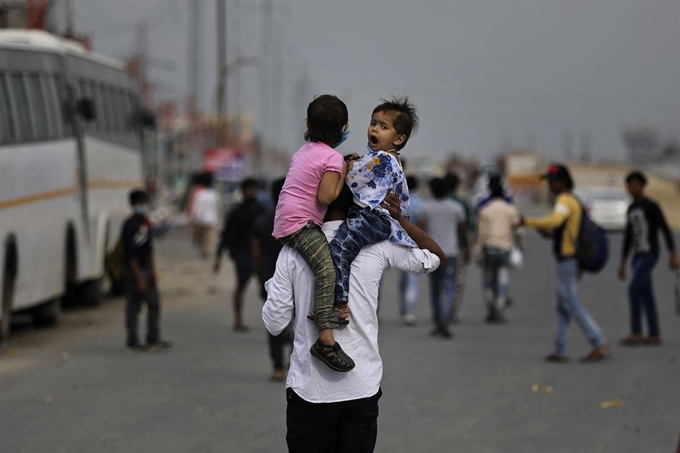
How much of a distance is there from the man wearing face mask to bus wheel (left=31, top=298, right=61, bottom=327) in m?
3.59

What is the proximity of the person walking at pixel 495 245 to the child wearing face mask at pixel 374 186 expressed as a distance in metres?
11.5

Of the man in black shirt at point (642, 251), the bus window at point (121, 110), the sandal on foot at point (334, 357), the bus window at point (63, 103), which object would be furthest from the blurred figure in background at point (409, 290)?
the sandal on foot at point (334, 357)

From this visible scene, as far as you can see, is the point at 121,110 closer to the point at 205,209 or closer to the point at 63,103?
the point at 63,103

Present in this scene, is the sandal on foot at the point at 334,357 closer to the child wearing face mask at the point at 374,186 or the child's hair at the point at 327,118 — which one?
the child wearing face mask at the point at 374,186

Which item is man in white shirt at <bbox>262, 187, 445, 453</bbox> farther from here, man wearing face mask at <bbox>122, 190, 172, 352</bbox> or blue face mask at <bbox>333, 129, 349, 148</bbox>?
man wearing face mask at <bbox>122, 190, 172, 352</bbox>

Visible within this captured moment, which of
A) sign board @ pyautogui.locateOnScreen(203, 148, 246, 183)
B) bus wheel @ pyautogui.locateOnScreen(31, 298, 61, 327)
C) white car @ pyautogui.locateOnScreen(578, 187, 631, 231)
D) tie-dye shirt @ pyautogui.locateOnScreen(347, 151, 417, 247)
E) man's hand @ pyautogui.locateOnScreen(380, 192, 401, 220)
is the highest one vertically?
tie-dye shirt @ pyautogui.locateOnScreen(347, 151, 417, 247)

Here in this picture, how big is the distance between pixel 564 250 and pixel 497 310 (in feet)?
14.4

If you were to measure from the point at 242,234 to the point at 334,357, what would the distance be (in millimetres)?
10836

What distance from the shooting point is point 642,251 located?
14578 millimetres

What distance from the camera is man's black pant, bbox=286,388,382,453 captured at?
5.06 meters

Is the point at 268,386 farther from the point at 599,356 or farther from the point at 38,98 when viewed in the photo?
the point at 38,98

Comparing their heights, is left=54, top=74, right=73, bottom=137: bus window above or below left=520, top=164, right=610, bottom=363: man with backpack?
above

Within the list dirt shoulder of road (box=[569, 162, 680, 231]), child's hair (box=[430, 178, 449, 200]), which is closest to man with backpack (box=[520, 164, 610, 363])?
child's hair (box=[430, 178, 449, 200])

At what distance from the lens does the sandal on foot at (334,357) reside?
4914mm
